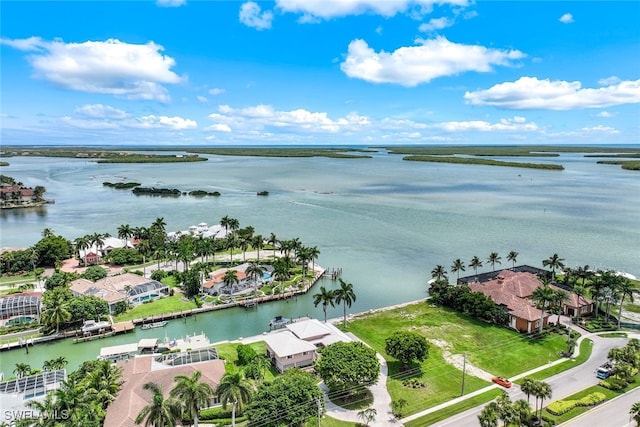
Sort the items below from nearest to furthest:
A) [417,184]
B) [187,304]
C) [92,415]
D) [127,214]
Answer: [92,415], [187,304], [127,214], [417,184]

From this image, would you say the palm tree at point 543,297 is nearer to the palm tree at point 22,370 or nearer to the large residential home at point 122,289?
the large residential home at point 122,289

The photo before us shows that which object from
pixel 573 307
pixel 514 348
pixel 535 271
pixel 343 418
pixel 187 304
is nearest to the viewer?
pixel 343 418

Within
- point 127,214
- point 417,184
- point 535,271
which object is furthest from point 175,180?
point 535,271

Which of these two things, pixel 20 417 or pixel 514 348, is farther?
pixel 514 348

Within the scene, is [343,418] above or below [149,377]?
below

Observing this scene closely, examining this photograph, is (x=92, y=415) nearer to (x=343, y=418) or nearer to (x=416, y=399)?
(x=343, y=418)

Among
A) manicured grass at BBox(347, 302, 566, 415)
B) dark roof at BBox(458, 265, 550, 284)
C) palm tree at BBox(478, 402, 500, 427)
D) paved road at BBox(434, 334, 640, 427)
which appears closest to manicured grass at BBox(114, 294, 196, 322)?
manicured grass at BBox(347, 302, 566, 415)

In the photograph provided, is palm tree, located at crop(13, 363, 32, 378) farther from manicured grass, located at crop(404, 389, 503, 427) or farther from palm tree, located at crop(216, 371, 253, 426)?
manicured grass, located at crop(404, 389, 503, 427)
